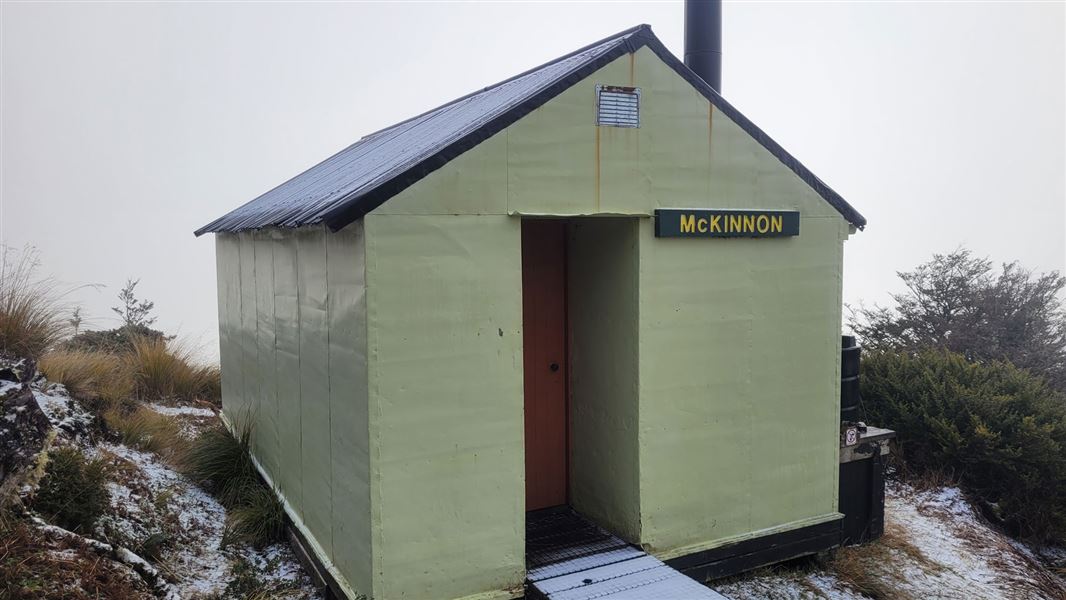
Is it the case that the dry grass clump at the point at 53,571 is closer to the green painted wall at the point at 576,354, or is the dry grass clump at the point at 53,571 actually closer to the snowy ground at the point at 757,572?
the snowy ground at the point at 757,572

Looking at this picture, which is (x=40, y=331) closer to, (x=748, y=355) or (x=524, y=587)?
(x=524, y=587)

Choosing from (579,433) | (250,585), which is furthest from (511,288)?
(250,585)

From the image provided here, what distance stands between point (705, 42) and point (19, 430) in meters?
7.34

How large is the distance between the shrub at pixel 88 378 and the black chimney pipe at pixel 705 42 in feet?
24.0

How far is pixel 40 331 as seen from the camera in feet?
30.2

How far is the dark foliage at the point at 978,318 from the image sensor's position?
1522cm

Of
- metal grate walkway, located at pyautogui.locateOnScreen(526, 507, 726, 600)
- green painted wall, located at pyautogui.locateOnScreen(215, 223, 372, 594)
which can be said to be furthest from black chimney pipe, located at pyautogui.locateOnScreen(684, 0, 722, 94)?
metal grate walkway, located at pyautogui.locateOnScreen(526, 507, 726, 600)

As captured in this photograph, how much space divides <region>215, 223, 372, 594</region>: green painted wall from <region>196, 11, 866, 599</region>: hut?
3 cm

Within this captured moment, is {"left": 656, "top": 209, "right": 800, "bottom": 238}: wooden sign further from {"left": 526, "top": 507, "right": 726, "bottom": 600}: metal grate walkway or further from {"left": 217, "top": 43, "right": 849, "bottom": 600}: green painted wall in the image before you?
{"left": 526, "top": 507, "right": 726, "bottom": 600}: metal grate walkway

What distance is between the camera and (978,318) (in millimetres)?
15977

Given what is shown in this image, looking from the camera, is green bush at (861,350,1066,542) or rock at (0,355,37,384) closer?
rock at (0,355,37,384)

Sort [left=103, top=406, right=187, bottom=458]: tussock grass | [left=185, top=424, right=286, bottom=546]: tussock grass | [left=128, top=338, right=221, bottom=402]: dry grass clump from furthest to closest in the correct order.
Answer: [left=128, top=338, right=221, bottom=402]: dry grass clump < [left=103, top=406, right=187, bottom=458]: tussock grass < [left=185, top=424, right=286, bottom=546]: tussock grass

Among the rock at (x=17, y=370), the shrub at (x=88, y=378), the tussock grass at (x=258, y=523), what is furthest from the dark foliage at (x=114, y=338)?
the tussock grass at (x=258, y=523)

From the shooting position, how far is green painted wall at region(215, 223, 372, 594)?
5.16 m
